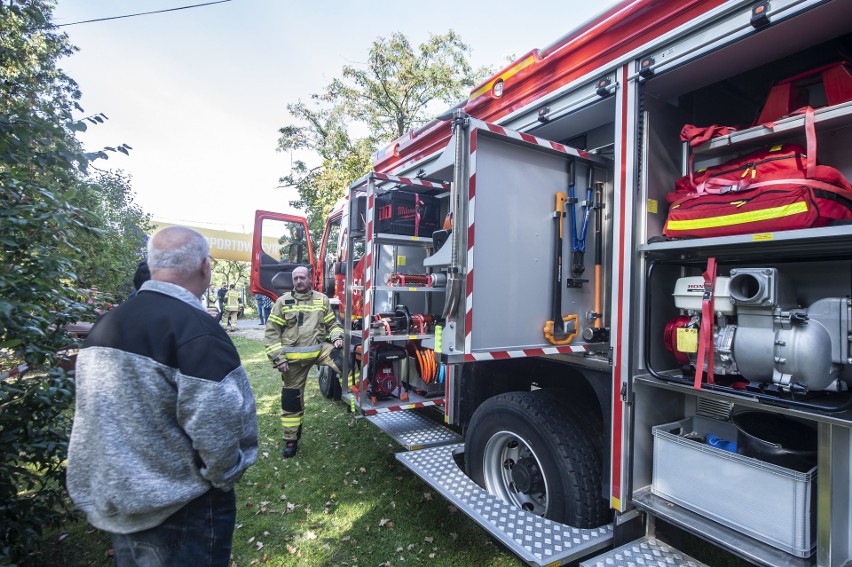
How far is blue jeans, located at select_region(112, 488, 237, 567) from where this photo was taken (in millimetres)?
1575

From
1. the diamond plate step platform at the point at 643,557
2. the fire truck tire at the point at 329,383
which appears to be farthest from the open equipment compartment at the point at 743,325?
the fire truck tire at the point at 329,383

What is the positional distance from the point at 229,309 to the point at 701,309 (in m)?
15.4

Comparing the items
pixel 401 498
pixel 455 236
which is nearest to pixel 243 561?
pixel 401 498

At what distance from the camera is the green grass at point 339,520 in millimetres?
2846

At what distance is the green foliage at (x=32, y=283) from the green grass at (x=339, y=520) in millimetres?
763

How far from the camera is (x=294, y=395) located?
454 cm

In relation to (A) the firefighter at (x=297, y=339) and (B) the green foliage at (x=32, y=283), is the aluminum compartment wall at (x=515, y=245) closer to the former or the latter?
(B) the green foliage at (x=32, y=283)

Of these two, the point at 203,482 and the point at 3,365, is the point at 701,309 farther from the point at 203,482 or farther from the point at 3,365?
the point at 3,365

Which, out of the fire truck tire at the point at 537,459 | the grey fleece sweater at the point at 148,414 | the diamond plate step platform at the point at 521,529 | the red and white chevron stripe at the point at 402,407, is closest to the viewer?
the grey fleece sweater at the point at 148,414

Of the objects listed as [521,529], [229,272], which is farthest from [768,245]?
[229,272]

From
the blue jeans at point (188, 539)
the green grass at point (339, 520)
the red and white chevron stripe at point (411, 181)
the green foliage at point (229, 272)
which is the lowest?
the green grass at point (339, 520)

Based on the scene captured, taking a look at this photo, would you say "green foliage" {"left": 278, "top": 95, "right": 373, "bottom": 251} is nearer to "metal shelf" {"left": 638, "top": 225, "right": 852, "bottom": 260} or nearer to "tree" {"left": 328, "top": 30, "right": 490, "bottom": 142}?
"tree" {"left": 328, "top": 30, "right": 490, "bottom": 142}

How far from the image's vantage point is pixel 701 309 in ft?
7.21

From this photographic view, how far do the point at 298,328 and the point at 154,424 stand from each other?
330 centimetres
